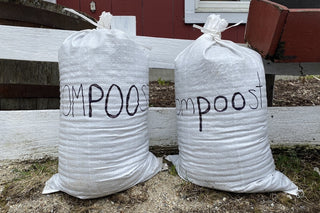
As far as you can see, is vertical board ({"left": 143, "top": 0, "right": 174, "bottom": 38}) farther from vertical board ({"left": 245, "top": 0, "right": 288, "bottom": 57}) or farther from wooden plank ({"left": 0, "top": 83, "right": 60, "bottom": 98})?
vertical board ({"left": 245, "top": 0, "right": 288, "bottom": 57})

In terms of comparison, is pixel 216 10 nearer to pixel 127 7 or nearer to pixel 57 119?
pixel 127 7

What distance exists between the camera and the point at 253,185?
104cm

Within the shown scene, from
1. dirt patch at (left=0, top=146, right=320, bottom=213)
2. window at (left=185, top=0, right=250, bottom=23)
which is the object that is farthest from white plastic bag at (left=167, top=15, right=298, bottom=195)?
window at (left=185, top=0, right=250, bottom=23)

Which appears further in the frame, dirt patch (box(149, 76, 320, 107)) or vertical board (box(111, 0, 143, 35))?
vertical board (box(111, 0, 143, 35))

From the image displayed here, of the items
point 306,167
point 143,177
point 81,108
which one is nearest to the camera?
point 81,108

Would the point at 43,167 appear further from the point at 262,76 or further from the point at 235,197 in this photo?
the point at 262,76

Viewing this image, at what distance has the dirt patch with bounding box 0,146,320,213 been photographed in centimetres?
103

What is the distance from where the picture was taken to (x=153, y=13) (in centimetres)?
281

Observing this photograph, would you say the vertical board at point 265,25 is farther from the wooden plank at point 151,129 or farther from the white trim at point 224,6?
the white trim at point 224,6

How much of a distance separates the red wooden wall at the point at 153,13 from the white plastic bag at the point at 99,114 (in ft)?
6.00

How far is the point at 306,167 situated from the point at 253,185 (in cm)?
45

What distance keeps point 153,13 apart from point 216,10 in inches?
26.8

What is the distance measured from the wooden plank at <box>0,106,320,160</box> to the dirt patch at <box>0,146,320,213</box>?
0.16 metres

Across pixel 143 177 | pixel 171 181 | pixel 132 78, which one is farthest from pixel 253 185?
pixel 132 78
